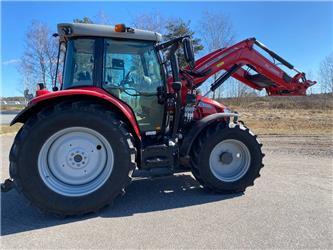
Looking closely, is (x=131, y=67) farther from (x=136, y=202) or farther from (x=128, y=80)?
(x=136, y=202)

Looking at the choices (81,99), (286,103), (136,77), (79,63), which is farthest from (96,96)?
(286,103)

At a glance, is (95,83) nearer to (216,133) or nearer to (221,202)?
(216,133)

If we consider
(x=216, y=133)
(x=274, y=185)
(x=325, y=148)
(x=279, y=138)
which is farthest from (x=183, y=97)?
(x=279, y=138)

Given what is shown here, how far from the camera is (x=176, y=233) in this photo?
3.58 m

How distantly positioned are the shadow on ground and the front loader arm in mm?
1822

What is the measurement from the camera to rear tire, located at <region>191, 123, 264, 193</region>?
196 inches

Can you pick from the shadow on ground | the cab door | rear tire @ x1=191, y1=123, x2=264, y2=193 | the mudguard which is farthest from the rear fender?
rear tire @ x1=191, y1=123, x2=264, y2=193

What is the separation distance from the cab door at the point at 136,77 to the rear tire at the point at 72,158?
1.54ft

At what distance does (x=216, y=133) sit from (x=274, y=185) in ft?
4.57

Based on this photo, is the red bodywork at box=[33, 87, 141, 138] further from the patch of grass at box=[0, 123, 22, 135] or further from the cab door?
the patch of grass at box=[0, 123, 22, 135]

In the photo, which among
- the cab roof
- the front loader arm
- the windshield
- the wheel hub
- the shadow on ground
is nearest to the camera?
the shadow on ground

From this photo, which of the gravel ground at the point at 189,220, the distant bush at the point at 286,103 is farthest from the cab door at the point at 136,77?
the distant bush at the point at 286,103

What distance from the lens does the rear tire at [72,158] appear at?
3980mm

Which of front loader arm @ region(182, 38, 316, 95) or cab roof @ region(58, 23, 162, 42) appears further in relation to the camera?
front loader arm @ region(182, 38, 316, 95)
